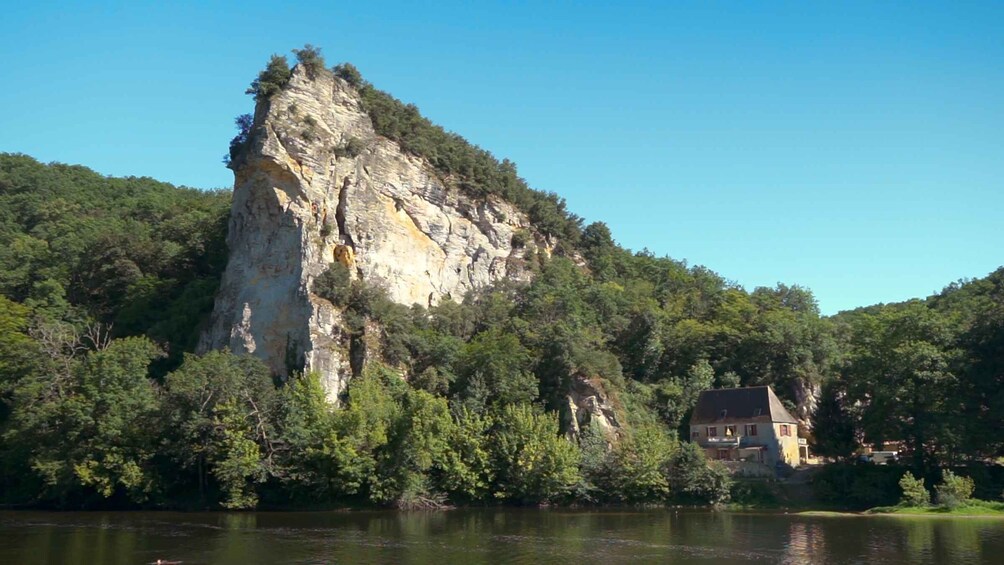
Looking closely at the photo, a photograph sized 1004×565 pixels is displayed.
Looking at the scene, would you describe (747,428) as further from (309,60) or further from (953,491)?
(309,60)

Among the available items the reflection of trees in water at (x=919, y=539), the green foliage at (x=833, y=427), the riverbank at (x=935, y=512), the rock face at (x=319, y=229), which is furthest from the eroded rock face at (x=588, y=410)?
the reflection of trees in water at (x=919, y=539)

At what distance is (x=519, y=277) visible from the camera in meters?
89.3

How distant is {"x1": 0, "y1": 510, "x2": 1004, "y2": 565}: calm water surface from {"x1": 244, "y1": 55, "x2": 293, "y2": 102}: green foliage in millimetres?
35298

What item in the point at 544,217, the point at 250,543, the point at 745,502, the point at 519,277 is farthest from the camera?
the point at 544,217

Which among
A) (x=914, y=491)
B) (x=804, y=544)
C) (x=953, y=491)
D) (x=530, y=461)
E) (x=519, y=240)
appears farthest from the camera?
(x=519, y=240)

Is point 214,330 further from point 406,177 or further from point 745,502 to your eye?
point 745,502

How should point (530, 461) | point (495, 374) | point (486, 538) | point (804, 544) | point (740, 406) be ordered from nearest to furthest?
1. point (804, 544)
2. point (486, 538)
3. point (530, 461)
4. point (495, 374)
5. point (740, 406)

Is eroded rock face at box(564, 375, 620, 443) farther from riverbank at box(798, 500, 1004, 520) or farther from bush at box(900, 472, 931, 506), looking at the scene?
bush at box(900, 472, 931, 506)

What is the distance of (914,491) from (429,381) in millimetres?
33426

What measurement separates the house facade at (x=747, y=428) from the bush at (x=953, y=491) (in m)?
12.9

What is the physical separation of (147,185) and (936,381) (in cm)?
9639

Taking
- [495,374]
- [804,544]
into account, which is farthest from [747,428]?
[804,544]

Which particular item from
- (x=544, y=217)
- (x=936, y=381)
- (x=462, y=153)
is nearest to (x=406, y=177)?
(x=462, y=153)

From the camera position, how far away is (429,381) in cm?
6775
